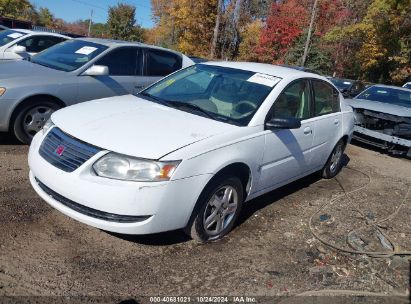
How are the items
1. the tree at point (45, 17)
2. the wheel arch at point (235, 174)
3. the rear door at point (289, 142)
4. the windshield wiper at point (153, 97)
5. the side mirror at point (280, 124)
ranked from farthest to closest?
the tree at point (45, 17) → the windshield wiper at point (153, 97) → the rear door at point (289, 142) → the side mirror at point (280, 124) → the wheel arch at point (235, 174)

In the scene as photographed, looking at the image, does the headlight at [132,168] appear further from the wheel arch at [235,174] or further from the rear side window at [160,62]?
the rear side window at [160,62]

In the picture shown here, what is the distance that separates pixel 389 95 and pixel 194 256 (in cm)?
835

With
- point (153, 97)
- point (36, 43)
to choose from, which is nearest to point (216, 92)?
point (153, 97)

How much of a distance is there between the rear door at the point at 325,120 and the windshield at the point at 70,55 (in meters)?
3.36

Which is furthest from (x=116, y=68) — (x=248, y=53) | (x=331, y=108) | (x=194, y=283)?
(x=248, y=53)

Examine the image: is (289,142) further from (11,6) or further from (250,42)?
(11,6)

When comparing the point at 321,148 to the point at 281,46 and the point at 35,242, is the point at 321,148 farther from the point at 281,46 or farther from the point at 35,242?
the point at 281,46

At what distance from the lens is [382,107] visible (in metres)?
9.16

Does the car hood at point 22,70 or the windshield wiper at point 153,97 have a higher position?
the windshield wiper at point 153,97

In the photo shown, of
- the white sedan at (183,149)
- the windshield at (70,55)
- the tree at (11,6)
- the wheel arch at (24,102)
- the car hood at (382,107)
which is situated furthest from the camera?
the tree at (11,6)

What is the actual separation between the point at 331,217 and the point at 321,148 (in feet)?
3.19

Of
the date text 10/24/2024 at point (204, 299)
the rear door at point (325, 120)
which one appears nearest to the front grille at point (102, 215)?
the date text 10/24/2024 at point (204, 299)

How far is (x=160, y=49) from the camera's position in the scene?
723cm

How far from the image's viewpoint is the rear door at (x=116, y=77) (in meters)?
6.24
